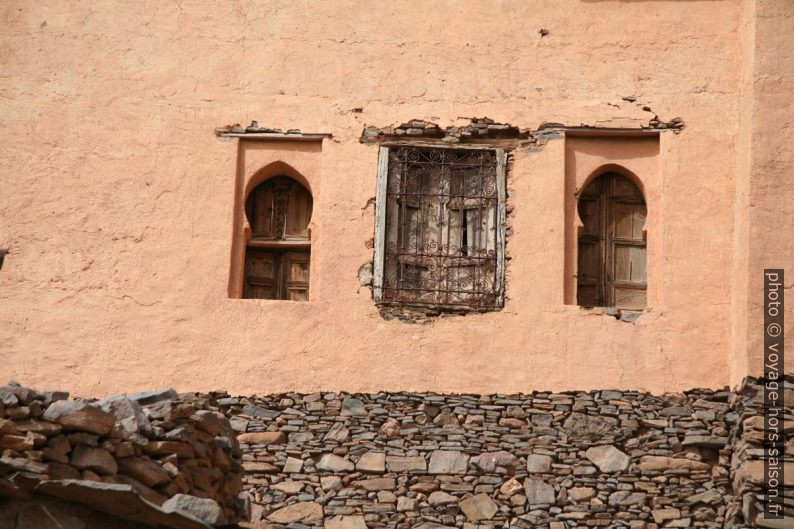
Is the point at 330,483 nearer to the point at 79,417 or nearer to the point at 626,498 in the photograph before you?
the point at 626,498

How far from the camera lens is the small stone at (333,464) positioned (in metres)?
14.0

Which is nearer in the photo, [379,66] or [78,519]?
[78,519]

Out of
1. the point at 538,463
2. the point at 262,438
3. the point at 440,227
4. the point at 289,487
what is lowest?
the point at 289,487

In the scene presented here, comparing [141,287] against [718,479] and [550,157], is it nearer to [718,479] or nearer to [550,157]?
[550,157]

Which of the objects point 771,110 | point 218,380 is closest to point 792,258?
point 771,110

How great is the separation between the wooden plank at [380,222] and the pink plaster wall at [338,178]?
10 cm

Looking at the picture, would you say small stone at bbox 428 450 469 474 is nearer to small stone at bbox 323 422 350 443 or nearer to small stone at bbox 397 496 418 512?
small stone at bbox 397 496 418 512

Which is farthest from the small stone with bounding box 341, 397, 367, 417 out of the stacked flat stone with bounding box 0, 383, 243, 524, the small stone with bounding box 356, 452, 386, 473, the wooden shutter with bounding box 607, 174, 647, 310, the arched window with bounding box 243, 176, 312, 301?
the stacked flat stone with bounding box 0, 383, 243, 524

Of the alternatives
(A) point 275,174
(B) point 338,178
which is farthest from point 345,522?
(A) point 275,174

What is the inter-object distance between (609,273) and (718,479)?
2.41 meters

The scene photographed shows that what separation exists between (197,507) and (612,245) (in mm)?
7016

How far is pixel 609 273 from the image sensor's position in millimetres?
15227

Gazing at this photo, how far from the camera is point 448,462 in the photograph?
45.9 ft

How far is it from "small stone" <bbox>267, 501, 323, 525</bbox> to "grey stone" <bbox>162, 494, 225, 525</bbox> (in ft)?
14.1
